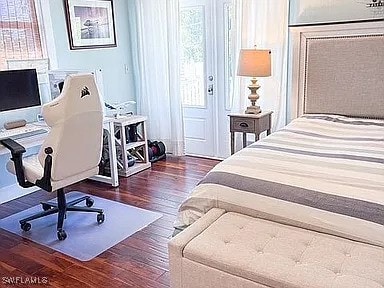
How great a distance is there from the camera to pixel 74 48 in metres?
4.34

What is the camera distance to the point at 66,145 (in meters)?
2.88

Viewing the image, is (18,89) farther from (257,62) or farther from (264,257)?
(264,257)

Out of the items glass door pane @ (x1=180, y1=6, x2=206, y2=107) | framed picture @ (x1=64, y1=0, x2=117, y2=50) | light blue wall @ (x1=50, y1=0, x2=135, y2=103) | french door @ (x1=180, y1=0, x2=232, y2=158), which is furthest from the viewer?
glass door pane @ (x1=180, y1=6, x2=206, y2=107)

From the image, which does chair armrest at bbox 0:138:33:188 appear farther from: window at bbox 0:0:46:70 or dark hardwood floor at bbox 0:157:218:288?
window at bbox 0:0:46:70

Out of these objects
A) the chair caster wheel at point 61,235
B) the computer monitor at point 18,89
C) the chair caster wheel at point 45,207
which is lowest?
the chair caster wheel at point 61,235

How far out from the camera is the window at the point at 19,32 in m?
3.66

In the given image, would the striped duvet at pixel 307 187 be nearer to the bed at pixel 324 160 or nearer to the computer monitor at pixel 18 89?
the bed at pixel 324 160

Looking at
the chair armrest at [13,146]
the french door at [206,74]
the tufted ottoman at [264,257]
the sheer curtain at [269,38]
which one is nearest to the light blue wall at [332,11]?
the sheer curtain at [269,38]

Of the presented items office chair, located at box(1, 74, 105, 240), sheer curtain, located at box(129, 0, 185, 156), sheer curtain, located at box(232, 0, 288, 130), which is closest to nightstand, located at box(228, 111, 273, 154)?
sheer curtain, located at box(232, 0, 288, 130)

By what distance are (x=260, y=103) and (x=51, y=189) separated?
7.99 ft

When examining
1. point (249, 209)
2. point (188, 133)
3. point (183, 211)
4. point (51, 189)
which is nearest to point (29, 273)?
point (51, 189)

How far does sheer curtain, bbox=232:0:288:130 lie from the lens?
3973 millimetres

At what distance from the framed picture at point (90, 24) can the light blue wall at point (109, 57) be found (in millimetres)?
66

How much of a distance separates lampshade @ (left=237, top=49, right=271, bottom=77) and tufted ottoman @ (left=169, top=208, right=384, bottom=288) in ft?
6.98
